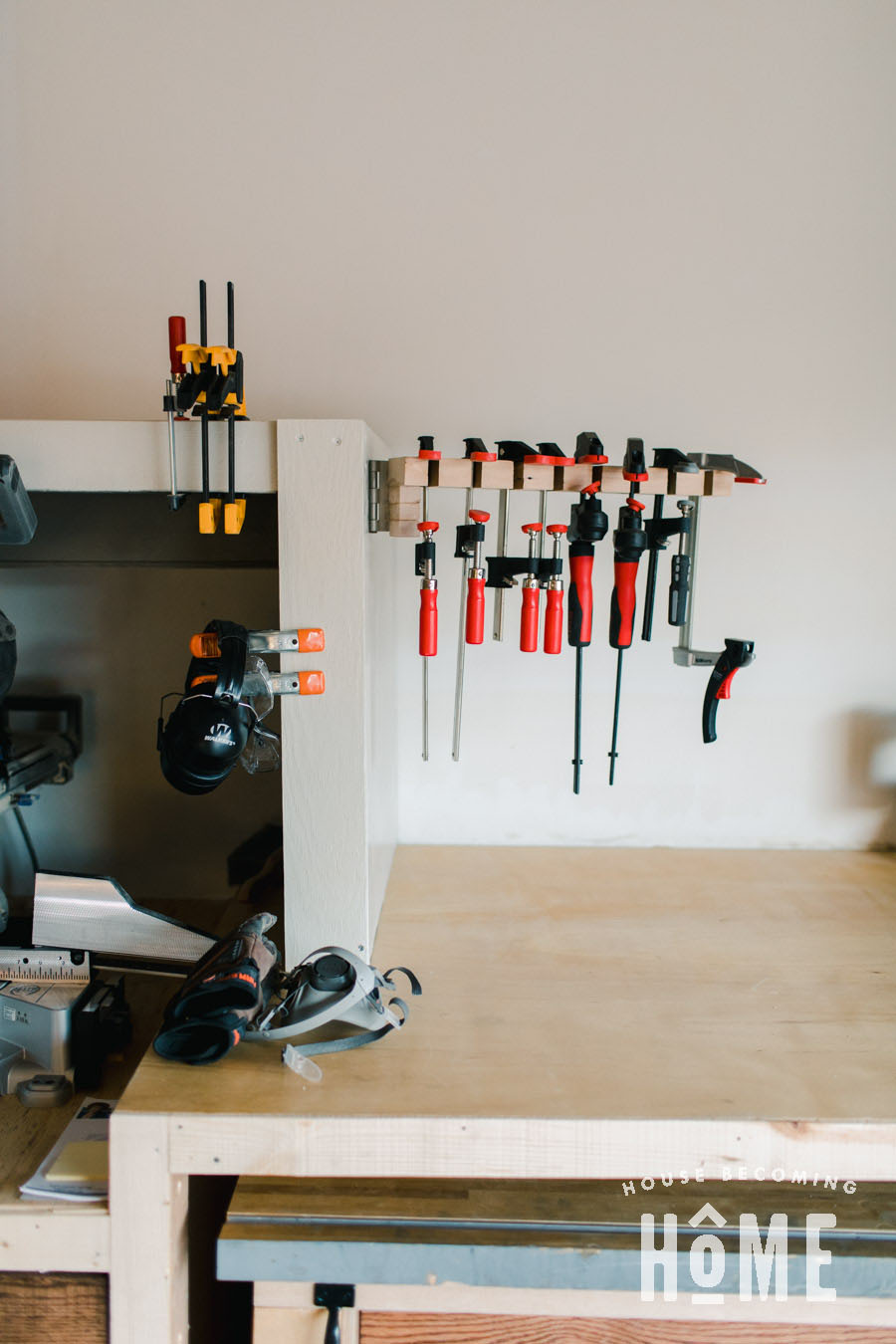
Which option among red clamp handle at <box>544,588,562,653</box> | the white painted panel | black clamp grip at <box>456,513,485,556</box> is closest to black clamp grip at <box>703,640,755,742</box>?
red clamp handle at <box>544,588,562,653</box>

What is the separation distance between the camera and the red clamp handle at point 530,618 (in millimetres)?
1159

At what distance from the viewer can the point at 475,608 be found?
3.84ft

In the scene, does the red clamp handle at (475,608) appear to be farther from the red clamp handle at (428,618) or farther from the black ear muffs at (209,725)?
the black ear muffs at (209,725)

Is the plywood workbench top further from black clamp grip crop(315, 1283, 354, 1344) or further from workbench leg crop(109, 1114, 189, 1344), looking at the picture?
black clamp grip crop(315, 1283, 354, 1344)

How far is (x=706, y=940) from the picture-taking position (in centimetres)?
124

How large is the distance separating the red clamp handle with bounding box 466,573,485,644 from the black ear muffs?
1.09 ft

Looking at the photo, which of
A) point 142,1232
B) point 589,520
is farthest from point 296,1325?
point 589,520

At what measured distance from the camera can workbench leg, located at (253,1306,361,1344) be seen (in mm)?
856

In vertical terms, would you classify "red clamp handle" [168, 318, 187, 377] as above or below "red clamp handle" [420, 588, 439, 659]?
above

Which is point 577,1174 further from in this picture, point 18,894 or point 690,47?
point 690,47

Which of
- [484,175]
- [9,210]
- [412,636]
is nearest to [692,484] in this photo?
[412,636]

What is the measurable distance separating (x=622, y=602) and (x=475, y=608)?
0.21 meters

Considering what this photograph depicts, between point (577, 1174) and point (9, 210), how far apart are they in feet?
5.70

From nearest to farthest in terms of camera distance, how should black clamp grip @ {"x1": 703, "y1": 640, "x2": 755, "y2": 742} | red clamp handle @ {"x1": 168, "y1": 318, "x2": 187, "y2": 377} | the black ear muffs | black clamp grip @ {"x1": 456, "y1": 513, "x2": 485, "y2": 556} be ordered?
the black ear muffs < red clamp handle @ {"x1": 168, "y1": 318, "x2": 187, "y2": 377} < black clamp grip @ {"x1": 456, "y1": 513, "x2": 485, "y2": 556} < black clamp grip @ {"x1": 703, "y1": 640, "x2": 755, "y2": 742}
